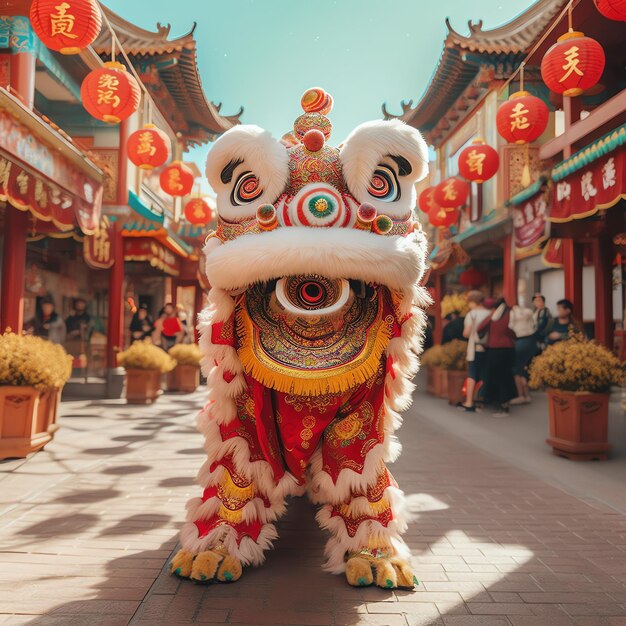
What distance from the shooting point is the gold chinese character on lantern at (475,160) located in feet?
27.3

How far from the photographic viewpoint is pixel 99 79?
586cm

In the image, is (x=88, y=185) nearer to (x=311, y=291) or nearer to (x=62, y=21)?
(x=62, y=21)

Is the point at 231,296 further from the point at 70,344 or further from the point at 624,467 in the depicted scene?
the point at 70,344

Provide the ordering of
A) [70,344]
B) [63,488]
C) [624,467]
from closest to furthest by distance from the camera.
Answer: [63,488], [624,467], [70,344]

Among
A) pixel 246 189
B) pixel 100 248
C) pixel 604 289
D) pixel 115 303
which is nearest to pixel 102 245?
pixel 100 248

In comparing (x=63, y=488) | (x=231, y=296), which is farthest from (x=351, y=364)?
(x=63, y=488)

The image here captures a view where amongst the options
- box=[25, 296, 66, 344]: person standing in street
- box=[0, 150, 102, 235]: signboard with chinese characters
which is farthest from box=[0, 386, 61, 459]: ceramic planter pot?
box=[25, 296, 66, 344]: person standing in street

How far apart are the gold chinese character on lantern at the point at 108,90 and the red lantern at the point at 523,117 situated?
4562 mm

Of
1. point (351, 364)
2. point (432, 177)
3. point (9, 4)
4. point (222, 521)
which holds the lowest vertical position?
point (222, 521)

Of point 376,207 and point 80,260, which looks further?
point 80,260

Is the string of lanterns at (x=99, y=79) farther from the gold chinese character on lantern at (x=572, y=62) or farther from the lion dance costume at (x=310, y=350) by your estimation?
the gold chinese character on lantern at (x=572, y=62)

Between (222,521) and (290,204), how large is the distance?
4.20ft

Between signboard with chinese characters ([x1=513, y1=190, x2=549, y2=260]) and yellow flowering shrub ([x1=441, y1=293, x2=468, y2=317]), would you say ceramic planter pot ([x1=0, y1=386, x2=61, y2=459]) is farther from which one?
yellow flowering shrub ([x1=441, y1=293, x2=468, y2=317])

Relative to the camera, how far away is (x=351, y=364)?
2.11 metres
